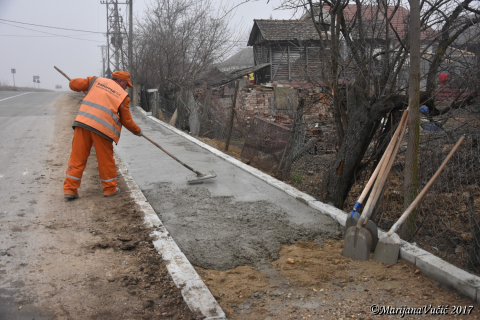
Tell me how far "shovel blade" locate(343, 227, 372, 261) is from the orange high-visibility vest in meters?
3.32

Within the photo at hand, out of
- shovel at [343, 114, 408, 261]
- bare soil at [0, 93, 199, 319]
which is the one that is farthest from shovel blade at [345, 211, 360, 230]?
bare soil at [0, 93, 199, 319]

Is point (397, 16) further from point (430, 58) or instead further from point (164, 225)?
point (164, 225)

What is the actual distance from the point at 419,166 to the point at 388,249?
1504mm

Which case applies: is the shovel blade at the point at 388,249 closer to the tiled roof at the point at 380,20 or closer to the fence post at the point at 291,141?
the tiled roof at the point at 380,20

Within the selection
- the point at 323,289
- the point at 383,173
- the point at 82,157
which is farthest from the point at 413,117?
the point at 82,157

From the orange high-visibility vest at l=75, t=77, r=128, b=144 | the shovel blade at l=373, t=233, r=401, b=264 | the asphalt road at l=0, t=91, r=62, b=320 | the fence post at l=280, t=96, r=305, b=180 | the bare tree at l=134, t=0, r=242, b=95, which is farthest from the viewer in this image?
the bare tree at l=134, t=0, r=242, b=95

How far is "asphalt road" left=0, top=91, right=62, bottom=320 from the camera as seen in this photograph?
10.2ft

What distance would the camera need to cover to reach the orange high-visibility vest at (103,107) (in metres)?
5.30

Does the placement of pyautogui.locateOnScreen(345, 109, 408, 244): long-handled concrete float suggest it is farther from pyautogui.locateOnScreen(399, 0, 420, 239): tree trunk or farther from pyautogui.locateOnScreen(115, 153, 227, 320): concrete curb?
pyautogui.locateOnScreen(115, 153, 227, 320): concrete curb

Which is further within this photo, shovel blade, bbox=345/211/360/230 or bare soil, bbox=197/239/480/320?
shovel blade, bbox=345/211/360/230

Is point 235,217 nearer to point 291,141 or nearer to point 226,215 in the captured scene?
point 226,215

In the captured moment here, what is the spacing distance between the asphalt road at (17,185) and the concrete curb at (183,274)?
1011 millimetres

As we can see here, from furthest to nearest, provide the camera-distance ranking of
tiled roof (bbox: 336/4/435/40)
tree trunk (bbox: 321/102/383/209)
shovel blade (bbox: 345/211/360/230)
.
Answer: tree trunk (bbox: 321/102/383/209)
tiled roof (bbox: 336/4/435/40)
shovel blade (bbox: 345/211/360/230)

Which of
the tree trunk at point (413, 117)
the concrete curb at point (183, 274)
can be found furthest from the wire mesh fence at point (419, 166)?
the concrete curb at point (183, 274)
